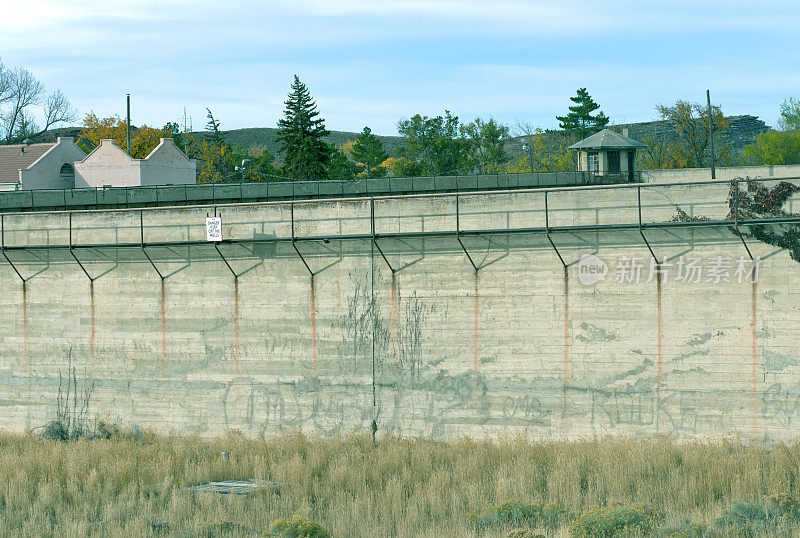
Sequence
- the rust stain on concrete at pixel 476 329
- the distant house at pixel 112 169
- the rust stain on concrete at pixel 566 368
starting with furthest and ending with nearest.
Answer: the distant house at pixel 112 169 → the rust stain on concrete at pixel 476 329 → the rust stain on concrete at pixel 566 368

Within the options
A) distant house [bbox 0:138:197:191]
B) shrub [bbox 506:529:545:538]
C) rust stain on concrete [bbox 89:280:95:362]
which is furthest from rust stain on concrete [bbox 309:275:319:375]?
distant house [bbox 0:138:197:191]

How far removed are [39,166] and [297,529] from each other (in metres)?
38.8

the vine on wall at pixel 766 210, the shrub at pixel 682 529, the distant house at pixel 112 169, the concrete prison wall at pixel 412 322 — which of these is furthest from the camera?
the distant house at pixel 112 169

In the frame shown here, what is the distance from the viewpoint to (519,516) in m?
15.7

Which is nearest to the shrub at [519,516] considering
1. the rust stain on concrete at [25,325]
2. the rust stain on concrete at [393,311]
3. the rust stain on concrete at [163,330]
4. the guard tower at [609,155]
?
the rust stain on concrete at [393,311]

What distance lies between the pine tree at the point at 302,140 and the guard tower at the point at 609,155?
23.4 m

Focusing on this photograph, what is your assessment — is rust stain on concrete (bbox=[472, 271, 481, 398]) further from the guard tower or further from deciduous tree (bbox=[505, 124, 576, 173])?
deciduous tree (bbox=[505, 124, 576, 173])

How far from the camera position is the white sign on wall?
2317 cm

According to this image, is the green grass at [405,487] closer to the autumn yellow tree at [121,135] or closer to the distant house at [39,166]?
the distant house at [39,166]

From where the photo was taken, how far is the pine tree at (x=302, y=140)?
2269 inches


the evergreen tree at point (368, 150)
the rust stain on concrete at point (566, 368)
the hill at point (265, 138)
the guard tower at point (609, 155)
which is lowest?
the rust stain on concrete at point (566, 368)

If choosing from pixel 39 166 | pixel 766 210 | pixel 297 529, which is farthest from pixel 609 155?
pixel 39 166

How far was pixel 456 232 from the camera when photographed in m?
21.3

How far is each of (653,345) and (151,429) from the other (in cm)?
1388
